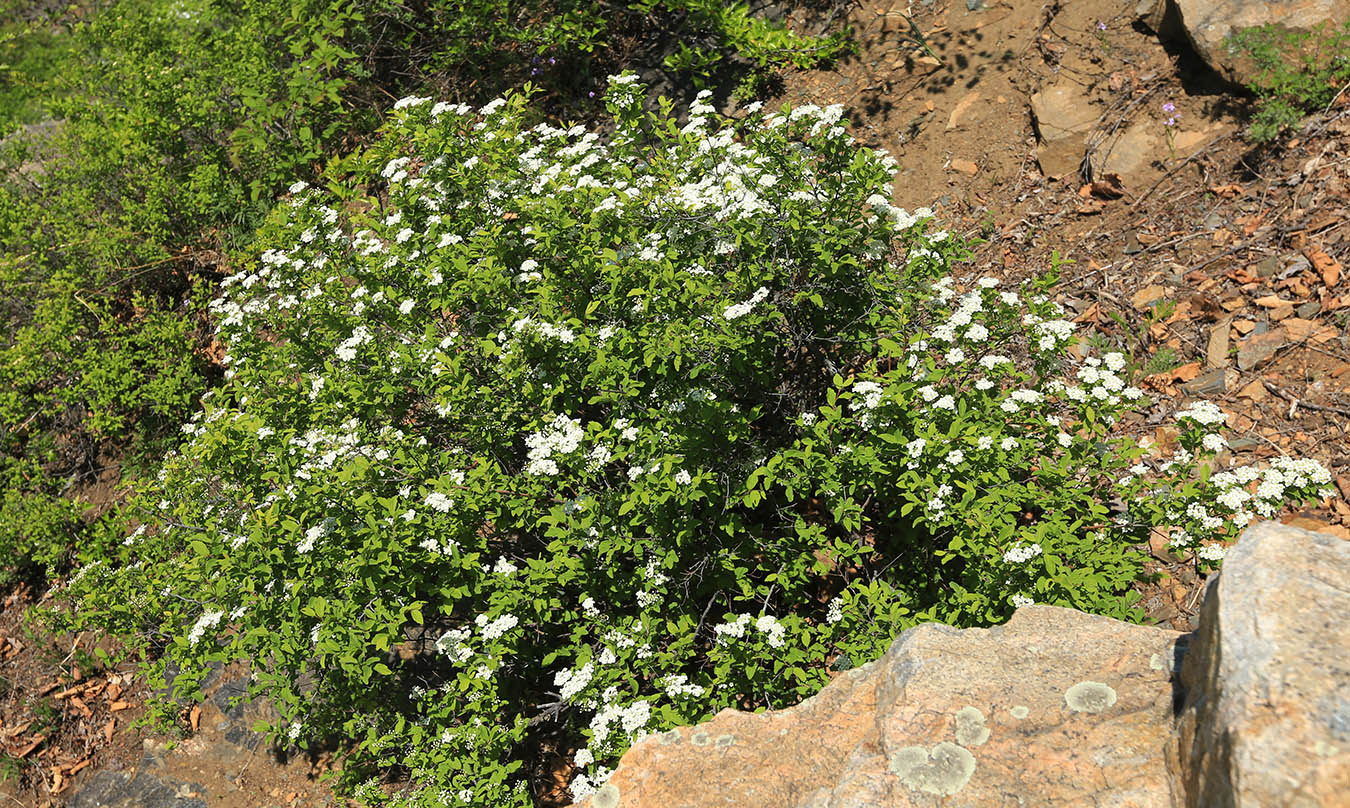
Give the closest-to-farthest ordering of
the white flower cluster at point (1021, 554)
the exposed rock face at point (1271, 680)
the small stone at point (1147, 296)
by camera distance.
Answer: the exposed rock face at point (1271, 680) → the white flower cluster at point (1021, 554) → the small stone at point (1147, 296)

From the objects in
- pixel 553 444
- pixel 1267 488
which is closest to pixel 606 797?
pixel 553 444

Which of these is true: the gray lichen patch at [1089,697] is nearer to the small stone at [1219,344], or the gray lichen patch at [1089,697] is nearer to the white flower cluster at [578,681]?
the white flower cluster at [578,681]

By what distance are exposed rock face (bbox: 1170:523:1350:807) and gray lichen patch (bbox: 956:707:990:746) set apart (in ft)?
1.48

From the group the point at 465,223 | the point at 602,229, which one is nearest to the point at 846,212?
the point at 602,229

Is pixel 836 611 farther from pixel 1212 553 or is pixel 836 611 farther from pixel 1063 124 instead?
pixel 1063 124

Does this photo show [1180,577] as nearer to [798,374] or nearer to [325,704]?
[798,374]

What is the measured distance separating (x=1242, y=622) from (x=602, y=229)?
326cm

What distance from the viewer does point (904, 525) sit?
420 centimetres

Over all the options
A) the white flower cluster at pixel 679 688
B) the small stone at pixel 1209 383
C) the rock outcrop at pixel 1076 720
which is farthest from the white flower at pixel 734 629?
the small stone at pixel 1209 383

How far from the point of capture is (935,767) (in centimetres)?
229

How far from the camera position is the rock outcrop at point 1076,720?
66.4 inches

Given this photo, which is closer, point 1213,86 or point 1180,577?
point 1180,577

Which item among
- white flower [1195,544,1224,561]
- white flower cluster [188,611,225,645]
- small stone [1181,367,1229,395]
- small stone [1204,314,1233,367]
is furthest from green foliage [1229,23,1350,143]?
white flower cluster [188,611,225,645]

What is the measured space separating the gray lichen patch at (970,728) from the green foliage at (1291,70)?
4.47m
